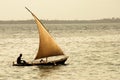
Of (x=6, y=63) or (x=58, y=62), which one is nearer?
(x=58, y=62)

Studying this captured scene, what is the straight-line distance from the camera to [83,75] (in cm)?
4344

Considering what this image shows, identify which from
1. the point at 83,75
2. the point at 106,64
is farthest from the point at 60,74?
the point at 106,64

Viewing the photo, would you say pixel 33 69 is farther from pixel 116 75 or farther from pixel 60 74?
pixel 116 75

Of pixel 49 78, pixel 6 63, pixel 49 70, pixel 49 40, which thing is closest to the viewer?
pixel 49 78

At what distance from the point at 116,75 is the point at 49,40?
30.4ft

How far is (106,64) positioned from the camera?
2032 inches

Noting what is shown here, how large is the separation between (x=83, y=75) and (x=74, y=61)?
11652mm

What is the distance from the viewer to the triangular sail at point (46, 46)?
49253 mm

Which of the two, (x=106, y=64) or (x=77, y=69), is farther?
(x=106, y=64)

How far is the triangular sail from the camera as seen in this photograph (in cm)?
4925

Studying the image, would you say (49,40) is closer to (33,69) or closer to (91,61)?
(33,69)

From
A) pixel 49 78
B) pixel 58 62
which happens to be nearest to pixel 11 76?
pixel 49 78

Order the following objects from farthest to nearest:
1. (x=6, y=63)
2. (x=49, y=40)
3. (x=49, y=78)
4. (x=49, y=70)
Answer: (x=6, y=63) → (x=49, y=40) → (x=49, y=70) → (x=49, y=78)

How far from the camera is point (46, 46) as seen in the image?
163 feet
